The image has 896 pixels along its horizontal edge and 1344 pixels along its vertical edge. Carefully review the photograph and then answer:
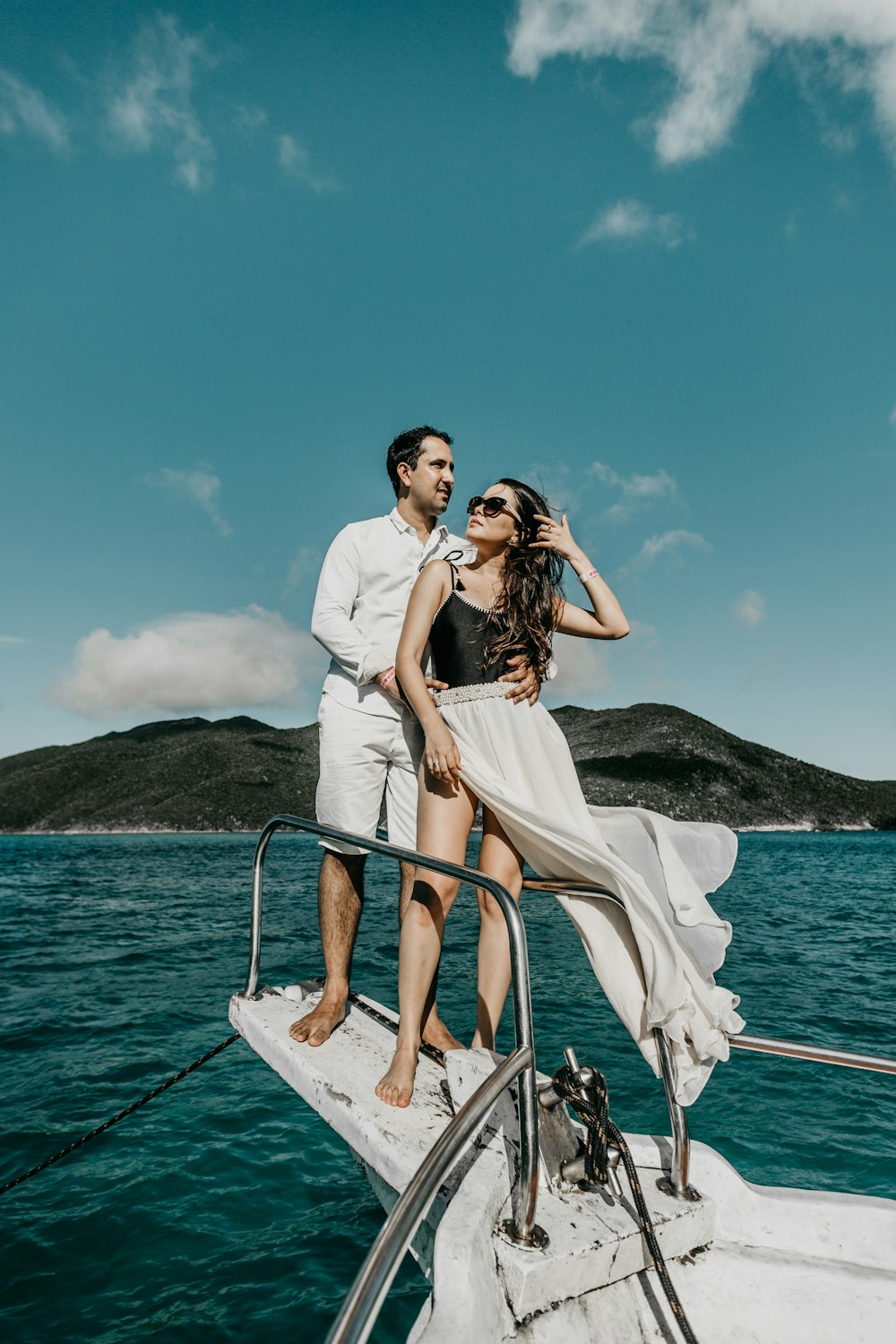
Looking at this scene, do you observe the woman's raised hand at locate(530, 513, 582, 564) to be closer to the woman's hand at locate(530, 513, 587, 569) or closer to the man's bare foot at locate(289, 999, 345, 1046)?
the woman's hand at locate(530, 513, 587, 569)

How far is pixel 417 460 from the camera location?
3.95 metres

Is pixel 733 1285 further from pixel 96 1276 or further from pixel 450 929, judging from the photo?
pixel 450 929

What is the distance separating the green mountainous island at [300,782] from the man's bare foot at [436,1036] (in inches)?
4016

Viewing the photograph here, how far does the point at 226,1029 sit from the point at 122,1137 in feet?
9.60

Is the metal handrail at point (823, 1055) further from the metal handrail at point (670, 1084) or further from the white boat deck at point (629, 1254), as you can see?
the white boat deck at point (629, 1254)

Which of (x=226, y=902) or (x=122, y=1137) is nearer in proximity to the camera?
(x=122, y=1137)

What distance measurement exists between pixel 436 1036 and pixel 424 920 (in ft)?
3.04

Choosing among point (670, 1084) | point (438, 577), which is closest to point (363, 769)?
point (438, 577)

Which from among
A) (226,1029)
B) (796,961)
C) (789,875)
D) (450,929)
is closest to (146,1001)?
(226,1029)

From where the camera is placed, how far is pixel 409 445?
400 centimetres

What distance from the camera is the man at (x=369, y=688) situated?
145 inches

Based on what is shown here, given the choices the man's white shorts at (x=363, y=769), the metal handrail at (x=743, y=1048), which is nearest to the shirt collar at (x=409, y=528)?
the man's white shorts at (x=363, y=769)

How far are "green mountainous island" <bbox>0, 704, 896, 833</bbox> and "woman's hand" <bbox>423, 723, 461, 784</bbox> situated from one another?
337 feet

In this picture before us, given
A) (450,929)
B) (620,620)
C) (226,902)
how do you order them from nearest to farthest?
(620,620), (450,929), (226,902)
